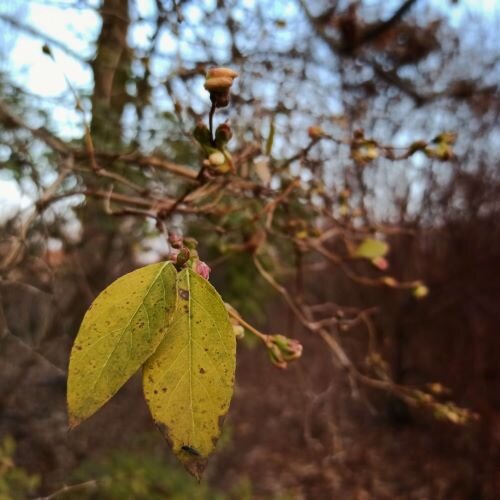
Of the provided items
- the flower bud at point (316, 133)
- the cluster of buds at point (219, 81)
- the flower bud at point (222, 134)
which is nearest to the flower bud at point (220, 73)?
the cluster of buds at point (219, 81)

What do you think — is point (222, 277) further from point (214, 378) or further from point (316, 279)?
point (316, 279)

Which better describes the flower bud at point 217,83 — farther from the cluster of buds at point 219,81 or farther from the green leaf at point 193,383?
the green leaf at point 193,383

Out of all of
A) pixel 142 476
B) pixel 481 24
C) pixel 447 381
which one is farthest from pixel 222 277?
pixel 481 24

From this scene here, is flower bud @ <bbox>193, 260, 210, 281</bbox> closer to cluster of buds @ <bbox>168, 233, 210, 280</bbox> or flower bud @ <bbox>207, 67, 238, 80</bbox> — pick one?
cluster of buds @ <bbox>168, 233, 210, 280</bbox>

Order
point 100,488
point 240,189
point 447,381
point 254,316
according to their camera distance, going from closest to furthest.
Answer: point 240,189 → point 100,488 → point 254,316 → point 447,381

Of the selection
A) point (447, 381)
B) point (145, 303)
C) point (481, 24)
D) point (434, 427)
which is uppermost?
point (481, 24)

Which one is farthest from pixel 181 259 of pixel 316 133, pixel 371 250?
pixel 371 250
